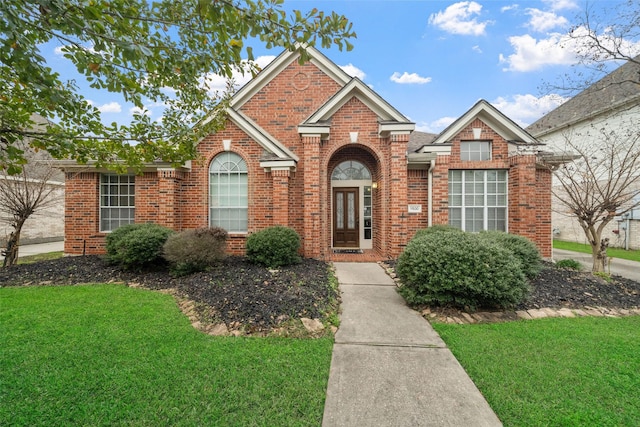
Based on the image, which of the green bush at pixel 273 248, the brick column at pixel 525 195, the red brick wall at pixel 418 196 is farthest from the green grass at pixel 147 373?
the brick column at pixel 525 195

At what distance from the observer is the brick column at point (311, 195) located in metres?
8.48

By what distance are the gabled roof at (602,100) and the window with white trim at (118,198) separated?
16.0m

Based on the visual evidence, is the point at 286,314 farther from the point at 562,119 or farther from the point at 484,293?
the point at 562,119

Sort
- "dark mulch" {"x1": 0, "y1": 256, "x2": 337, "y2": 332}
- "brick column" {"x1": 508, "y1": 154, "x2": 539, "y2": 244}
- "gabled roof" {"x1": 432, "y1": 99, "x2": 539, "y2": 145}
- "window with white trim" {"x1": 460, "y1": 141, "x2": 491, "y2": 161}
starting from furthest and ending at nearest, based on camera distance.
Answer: "window with white trim" {"x1": 460, "y1": 141, "x2": 491, "y2": 161}, "gabled roof" {"x1": 432, "y1": 99, "x2": 539, "y2": 145}, "brick column" {"x1": 508, "y1": 154, "x2": 539, "y2": 244}, "dark mulch" {"x1": 0, "y1": 256, "x2": 337, "y2": 332}

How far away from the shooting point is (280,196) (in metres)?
8.66

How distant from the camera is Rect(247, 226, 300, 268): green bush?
7402 millimetres

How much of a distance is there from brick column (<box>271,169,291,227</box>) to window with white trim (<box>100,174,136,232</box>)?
206 inches

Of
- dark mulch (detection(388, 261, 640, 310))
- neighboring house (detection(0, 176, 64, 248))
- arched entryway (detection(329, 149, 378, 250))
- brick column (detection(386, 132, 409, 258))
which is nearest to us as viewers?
dark mulch (detection(388, 261, 640, 310))

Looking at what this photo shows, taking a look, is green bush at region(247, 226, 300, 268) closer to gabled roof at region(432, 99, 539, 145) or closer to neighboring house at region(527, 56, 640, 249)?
gabled roof at region(432, 99, 539, 145)

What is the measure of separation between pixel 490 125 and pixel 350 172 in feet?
16.8

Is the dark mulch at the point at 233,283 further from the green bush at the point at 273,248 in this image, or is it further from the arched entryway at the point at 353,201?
the arched entryway at the point at 353,201

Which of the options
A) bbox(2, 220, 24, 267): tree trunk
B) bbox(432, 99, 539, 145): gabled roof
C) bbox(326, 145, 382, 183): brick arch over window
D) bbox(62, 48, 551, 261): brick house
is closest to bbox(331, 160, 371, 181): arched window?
bbox(326, 145, 382, 183): brick arch over window

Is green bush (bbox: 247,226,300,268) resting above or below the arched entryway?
below

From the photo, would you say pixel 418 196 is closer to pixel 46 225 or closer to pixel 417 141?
pixel 417 141
